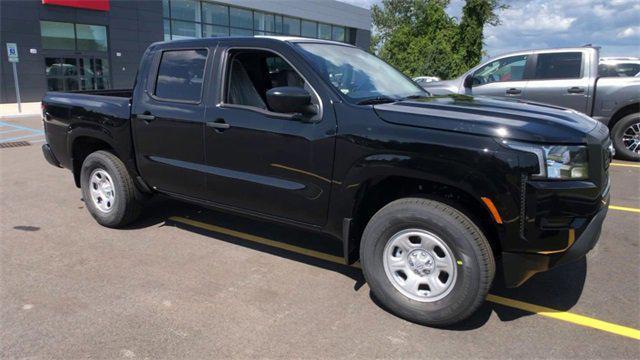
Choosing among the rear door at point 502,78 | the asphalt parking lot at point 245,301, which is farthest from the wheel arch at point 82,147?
the rear door at point 502,78

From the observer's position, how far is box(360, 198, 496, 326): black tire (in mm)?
2998

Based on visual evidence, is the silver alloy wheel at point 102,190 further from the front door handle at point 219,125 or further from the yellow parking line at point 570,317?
the yellow parking line at point 570,317

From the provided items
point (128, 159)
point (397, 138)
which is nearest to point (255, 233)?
point (128, 159)

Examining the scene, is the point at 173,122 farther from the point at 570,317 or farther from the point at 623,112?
the point at 623,112

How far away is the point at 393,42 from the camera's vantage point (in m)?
43.2

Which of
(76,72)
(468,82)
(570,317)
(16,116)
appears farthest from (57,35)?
(570,317)

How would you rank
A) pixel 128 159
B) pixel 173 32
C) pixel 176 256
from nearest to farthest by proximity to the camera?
pixel 176 256 → pixel 128 159 → pixel 173 32

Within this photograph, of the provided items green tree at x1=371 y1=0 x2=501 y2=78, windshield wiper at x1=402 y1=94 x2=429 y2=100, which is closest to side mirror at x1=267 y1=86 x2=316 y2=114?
windshield wiper at x1=402 y1=94 x2=429 y2=100

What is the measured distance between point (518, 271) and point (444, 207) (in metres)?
0.59

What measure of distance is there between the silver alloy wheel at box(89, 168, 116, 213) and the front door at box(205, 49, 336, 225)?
1.44 metres

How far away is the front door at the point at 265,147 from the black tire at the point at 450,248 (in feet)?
1.57

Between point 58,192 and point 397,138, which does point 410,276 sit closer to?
point 397,138

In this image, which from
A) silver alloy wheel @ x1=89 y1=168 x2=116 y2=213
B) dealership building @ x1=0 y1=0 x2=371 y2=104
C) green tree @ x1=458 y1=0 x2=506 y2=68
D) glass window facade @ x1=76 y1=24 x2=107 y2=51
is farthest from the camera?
green tree @ x1=458 y1=0 x2=506 y2=68

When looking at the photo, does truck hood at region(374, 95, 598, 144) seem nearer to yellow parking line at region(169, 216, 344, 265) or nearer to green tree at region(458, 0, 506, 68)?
yellow parking line at region(169, 216, 344, 265)
